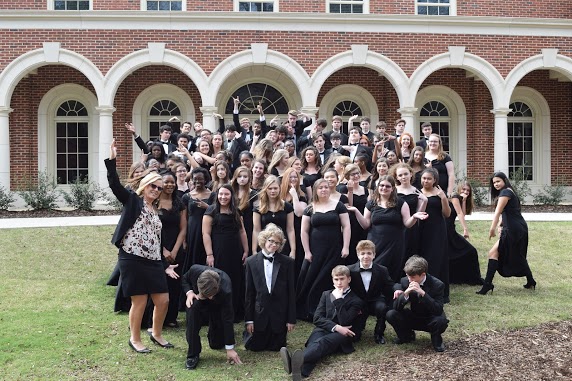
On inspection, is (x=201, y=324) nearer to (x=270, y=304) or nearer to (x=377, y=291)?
(x=270, y=304)

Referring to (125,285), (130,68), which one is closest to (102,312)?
(125,285)

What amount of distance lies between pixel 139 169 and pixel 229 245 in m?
1.28

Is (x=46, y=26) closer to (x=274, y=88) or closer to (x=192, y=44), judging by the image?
(x=192, y=44)

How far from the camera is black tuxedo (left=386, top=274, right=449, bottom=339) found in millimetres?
6477

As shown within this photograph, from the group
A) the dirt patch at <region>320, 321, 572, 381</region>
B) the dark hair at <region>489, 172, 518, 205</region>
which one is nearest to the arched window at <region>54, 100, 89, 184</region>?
the dark hair at <region>489, 172, 518, 205</region>

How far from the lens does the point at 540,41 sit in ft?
58.3

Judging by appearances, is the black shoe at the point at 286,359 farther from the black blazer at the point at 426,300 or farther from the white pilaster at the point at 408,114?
the white pilaster at the point at 408,114

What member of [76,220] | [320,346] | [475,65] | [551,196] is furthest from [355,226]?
[551,196]

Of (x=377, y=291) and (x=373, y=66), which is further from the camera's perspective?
(x=373, y=66)

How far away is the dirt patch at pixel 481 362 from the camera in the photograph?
237 inches

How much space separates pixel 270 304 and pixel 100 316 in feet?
7.02

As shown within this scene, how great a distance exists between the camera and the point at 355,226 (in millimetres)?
7848

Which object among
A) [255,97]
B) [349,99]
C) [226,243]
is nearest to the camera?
[226,243]

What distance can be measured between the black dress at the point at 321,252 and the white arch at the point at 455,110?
12.9 meters
